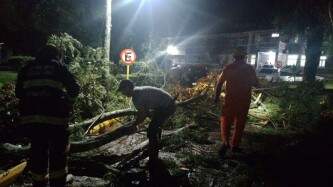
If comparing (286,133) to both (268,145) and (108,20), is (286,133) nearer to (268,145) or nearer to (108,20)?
(268,145)

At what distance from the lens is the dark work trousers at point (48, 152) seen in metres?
4.31

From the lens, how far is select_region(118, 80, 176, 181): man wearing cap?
209 inches

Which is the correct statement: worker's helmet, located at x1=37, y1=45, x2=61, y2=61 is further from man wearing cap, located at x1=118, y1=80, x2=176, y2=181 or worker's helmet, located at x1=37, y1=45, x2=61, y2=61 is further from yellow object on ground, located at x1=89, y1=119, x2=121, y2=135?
yellow object on ground, located at x1=89, y1=119, x2=121, y2=135

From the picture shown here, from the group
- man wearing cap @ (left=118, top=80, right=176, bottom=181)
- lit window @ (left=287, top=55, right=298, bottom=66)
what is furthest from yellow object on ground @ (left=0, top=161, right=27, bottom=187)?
lit window @ (left=287, top=55, right=298, bottom=66)

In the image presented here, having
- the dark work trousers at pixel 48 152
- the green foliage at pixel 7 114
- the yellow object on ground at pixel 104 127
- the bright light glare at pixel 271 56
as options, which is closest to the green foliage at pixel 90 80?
the yellow object on ground at pixel 104 127

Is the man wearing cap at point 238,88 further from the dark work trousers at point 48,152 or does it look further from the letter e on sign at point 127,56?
the letter e on sign at point 127,56

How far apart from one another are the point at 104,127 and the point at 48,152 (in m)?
4.61

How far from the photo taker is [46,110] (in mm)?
4285

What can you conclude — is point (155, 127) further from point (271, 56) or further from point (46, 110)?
point (271, 56)

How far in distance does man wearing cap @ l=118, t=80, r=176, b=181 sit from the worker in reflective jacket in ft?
3.32

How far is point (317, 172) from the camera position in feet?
20.3

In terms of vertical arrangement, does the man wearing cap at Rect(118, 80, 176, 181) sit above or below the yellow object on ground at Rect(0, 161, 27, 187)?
above

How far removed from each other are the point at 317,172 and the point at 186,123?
4.20 meters

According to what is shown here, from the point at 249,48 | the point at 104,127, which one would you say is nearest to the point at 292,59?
the point at 249,48
